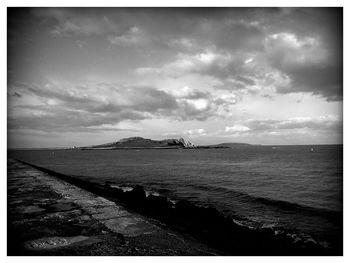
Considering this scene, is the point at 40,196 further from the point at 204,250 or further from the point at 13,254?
the point at 204,250

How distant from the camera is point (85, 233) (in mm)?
5480

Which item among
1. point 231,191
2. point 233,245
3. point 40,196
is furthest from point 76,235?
point 231,191

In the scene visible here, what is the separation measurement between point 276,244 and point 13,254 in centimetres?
667

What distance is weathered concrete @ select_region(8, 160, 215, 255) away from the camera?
187 inches

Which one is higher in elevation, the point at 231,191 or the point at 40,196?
the point at 40,196

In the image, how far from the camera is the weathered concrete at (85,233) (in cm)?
474

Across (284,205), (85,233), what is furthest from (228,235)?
(284,205)

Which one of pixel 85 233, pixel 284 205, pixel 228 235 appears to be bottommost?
pixel 284 205

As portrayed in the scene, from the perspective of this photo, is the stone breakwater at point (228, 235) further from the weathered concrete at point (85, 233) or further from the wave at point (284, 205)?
the wave at point (284, 205)

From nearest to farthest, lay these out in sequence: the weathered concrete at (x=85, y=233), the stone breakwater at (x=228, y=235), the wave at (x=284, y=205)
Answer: the weathered concrete at (x=85, y=233) → the stone breakwater at (x=228, y=235) → the wave at (x=284, y=205)

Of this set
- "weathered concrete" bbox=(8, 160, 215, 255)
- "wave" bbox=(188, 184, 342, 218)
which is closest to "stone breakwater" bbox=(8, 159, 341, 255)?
"weathered concrete" bbox=(8, 160, 215, 255)

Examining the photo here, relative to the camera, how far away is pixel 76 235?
17.6 ft

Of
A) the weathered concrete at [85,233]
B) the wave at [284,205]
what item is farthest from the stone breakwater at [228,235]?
the wave at [284,205]

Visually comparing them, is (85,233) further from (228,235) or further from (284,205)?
(284,205)
